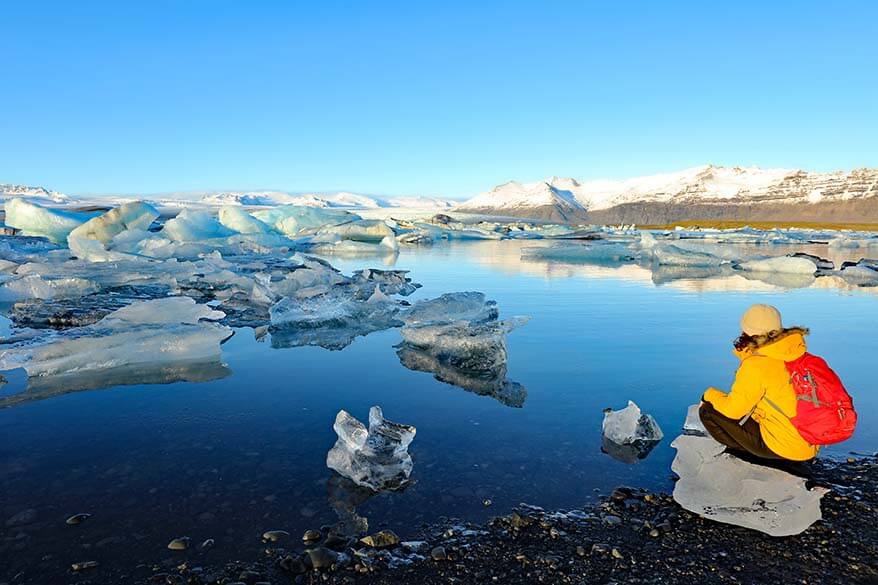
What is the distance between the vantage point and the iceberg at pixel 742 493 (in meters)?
2.44

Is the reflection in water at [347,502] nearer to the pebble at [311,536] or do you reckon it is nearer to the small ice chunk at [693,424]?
the pebble at [311,536]

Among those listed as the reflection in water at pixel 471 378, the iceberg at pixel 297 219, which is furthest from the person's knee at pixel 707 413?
the iceberg at pixel 297 219

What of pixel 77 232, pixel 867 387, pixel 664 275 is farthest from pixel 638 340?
pixel 77 232

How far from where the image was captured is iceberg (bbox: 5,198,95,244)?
19.9 meters

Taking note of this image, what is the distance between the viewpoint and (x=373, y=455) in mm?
2932

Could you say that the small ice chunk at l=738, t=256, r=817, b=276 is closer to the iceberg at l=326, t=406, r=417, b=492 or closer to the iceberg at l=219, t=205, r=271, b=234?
the iceberg at l=326, t=406, r=417, b=492

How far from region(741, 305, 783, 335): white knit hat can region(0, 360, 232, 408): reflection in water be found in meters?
3.91

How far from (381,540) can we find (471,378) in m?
2.53

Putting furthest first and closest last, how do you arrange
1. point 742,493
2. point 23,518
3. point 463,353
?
point 463,353 → point 742,493 → point 23,518

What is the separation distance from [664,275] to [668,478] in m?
12.2

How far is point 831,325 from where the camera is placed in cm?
728

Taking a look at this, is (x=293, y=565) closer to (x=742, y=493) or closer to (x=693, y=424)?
(x=742, y=493)

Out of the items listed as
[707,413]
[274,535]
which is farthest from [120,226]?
[707,413]

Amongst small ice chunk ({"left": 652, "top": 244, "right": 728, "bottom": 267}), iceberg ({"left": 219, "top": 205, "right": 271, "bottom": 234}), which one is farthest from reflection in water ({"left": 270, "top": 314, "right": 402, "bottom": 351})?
iceberg ({"left": 219, "top": 205, "right": 271, "bottom": 234})
